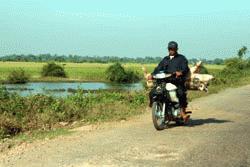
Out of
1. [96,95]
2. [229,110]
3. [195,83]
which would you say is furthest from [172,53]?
[96,95]

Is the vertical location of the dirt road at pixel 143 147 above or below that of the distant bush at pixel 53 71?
above

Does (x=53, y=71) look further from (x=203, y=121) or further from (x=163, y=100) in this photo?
(x=163, y=100)

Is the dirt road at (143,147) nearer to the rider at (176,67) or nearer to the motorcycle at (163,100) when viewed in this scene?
the motorcycle at (163,100)

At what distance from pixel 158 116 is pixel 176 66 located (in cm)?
108

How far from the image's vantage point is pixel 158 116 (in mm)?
11062

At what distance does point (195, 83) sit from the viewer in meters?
13.3

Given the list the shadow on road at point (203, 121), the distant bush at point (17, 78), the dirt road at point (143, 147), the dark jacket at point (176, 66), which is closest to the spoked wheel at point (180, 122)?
the dirt road at point (143, 147)

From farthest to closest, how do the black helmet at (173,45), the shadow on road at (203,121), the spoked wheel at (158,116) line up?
the shadow on road at (203,121) < the black helmet at (173,45) < the spoked wheel at (158,116)

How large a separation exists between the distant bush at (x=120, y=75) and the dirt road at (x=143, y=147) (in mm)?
63055

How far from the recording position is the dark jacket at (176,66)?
11.1 metres

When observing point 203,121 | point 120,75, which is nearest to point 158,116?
point 203,121

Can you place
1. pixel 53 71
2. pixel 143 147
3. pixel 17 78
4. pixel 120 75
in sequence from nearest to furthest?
pixel 143 147, pixel 17 78, pixel 120 75, pixel 53 71

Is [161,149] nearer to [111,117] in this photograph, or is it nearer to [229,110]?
[111,117]

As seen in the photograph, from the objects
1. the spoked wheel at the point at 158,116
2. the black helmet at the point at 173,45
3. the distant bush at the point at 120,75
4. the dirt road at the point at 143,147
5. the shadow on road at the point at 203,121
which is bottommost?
the distant bush at the point at 120,75
